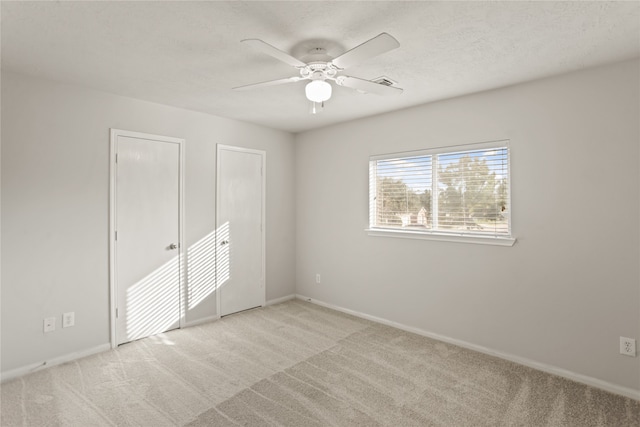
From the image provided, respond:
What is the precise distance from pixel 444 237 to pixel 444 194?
1.47 feet

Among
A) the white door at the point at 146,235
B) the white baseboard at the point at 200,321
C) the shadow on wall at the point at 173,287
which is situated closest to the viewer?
the white door at the point at 146,235

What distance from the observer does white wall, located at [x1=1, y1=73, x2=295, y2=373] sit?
269cm

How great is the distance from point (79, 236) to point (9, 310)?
0.74 metres

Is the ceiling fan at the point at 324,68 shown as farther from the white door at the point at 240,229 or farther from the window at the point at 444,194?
the white door at the point at 240,229

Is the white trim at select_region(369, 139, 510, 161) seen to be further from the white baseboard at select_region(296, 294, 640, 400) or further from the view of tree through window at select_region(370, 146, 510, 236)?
the white baseboard at select_region(296, 294, 640, 400)

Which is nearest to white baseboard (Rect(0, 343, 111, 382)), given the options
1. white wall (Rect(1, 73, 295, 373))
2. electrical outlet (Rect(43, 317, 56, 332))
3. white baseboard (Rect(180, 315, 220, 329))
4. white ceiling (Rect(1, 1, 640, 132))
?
white wall (Rect(1, 73, 295, 373))

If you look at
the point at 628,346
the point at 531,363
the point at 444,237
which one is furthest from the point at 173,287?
the point at 628,346

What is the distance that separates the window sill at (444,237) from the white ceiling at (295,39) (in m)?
1.38

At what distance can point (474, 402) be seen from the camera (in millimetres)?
2375

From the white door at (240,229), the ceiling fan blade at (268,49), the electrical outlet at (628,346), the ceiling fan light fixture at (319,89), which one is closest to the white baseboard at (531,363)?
the electrical outlet at (628,346)

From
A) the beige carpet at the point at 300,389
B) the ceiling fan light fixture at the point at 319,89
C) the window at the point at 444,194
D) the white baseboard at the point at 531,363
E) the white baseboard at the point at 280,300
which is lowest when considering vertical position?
the beige carpet at the point at 300,389

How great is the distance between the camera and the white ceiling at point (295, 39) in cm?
183

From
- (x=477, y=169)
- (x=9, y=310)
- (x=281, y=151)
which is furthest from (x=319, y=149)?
(x=9, y=310)

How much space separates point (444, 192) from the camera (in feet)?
11.4
